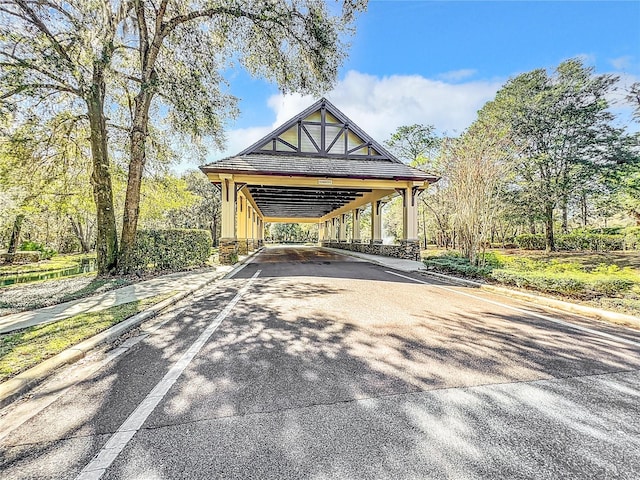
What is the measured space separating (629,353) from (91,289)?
9845 mm

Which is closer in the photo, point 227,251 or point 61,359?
point 61,359

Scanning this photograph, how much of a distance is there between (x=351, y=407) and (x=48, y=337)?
4.00 m

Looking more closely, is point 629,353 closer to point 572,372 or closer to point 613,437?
point 572,372

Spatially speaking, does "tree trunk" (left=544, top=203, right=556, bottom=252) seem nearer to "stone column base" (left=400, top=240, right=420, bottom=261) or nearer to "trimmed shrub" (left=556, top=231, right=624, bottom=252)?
"trimmed shrub" (left=556, top=231, right=624, bottom=252)

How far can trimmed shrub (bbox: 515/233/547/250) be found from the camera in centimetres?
2581

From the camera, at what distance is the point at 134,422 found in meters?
2.29

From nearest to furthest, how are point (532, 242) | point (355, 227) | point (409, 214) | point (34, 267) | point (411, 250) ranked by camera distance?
point (411, 250), point (409, 214), point (34, 267), point (532, 242), point (355, 227)

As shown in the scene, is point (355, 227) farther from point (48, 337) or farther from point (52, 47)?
point (48, 337)

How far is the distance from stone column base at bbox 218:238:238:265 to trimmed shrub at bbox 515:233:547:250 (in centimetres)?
2438

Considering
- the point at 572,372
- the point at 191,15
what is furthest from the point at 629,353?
the point at 191,15

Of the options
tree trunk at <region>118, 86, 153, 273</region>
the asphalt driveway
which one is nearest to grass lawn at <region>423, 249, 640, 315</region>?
the asphalt driveway

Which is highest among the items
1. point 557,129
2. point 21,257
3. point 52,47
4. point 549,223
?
point 557,129

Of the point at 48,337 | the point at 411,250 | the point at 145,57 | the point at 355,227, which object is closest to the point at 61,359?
the point at 48,337

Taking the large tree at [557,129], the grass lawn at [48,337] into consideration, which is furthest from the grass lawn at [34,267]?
the large tree at [557,129]
